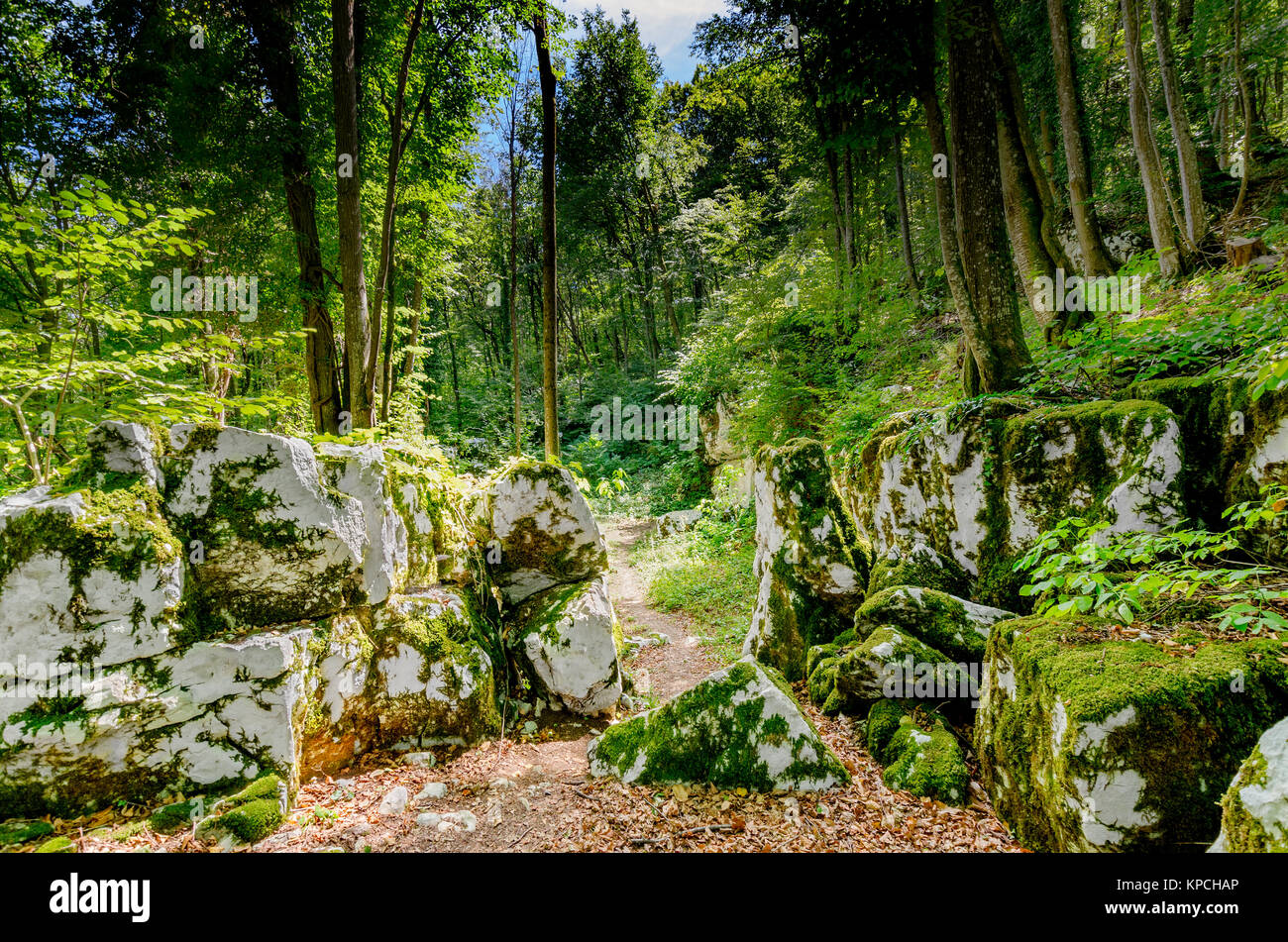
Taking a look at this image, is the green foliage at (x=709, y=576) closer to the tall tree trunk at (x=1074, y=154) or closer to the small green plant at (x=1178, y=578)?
the small green plant at (x=1178, y=578)

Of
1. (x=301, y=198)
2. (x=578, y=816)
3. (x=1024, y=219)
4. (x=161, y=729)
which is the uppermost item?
(x=301, y=198)

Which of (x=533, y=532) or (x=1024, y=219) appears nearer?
(x=533, y=532)

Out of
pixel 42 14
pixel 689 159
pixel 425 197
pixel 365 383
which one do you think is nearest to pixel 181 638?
pixel 365 383

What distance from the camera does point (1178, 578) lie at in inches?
97.4

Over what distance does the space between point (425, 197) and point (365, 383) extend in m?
4.71

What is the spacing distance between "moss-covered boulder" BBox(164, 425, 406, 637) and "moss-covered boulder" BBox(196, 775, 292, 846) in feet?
3.47

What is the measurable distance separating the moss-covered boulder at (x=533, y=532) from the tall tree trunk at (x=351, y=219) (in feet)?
8.93

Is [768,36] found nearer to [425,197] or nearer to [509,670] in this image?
[425,197]

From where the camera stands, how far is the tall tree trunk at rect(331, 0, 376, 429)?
6008mm

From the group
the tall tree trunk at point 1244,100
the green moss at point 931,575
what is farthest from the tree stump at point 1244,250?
the green moss at point 931,575

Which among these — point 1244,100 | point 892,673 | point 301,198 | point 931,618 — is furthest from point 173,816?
point 1244,100

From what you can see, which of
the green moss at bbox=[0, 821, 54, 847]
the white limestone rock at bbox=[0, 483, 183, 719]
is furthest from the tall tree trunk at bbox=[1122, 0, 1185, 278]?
the green moss at bbox=[0, 821, 54, 847]

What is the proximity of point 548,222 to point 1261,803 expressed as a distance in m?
9.78

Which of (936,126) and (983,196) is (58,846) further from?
(936,126)
